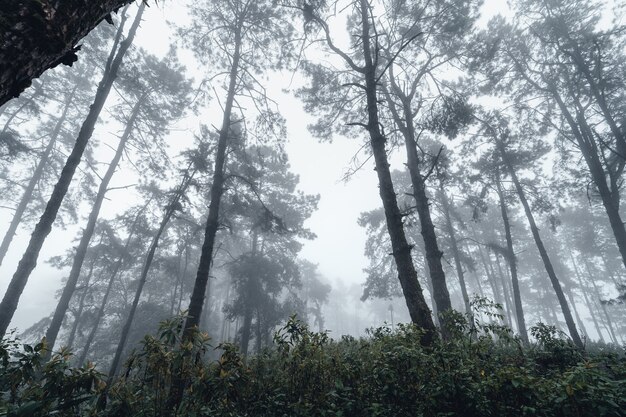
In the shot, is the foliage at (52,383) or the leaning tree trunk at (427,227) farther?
the leaning tree trunk at (427,227)

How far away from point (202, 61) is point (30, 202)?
19745 millimetres

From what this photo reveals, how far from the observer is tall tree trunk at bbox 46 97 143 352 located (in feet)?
43.1

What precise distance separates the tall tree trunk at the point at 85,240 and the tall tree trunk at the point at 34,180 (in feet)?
19.1

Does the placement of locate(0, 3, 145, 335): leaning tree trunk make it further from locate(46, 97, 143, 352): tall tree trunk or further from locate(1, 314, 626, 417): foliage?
locate(1, 314, 626, 417): foliage

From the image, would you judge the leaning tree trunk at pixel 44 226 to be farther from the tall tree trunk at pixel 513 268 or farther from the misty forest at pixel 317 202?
the tall tree trunk at pixel 513 268

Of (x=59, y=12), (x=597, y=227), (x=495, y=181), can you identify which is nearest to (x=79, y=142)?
(x=59, y=12)

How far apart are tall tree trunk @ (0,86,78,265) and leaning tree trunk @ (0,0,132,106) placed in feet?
74.1

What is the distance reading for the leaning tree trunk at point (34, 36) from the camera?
1.53 m

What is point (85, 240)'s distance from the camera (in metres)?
14.2

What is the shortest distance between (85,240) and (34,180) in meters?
9.07

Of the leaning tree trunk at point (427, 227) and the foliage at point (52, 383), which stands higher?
the leaning tree trunk at point (427, 227)

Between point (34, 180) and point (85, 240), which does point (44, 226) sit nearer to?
point (85, 240)

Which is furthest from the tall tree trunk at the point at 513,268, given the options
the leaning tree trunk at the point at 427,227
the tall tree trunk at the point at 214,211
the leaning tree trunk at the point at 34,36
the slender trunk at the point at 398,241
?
the leaning tree trunk at the point at 34,36

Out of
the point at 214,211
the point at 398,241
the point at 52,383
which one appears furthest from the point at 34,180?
the point at 398,241
